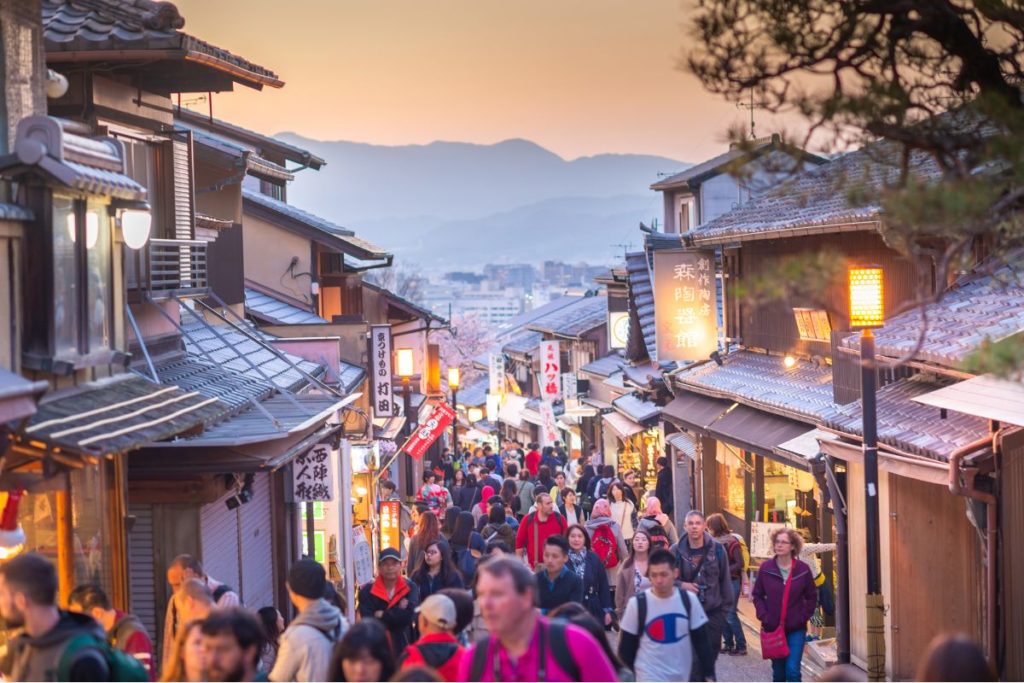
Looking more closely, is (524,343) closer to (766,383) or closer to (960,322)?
(766,383)

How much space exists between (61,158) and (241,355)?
223 inches

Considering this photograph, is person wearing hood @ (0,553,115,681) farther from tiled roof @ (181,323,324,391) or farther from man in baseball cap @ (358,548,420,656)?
tiled roof @ (181,323,324,391)

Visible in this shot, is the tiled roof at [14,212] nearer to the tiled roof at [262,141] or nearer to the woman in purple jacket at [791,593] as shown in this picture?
the woman in purple jacket at [791,593]

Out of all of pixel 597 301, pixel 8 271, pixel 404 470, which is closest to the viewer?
pixel 8 271

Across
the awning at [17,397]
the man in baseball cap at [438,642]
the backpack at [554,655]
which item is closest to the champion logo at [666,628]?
the man in baseball cap at [438,642]

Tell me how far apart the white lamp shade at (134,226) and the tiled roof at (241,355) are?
3360mm

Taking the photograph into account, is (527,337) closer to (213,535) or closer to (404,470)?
(404,470)

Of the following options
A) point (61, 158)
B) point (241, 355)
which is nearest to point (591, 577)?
point (241, 355)

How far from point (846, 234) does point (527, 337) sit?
44358mm

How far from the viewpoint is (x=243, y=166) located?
19.1 metres

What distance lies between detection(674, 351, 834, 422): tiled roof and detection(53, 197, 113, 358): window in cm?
1001

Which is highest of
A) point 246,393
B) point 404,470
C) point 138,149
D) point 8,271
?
point 138,149

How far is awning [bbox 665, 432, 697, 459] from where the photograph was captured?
85.3 ft

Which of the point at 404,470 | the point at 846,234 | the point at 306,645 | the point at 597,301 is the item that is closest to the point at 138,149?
the point at 306,645
